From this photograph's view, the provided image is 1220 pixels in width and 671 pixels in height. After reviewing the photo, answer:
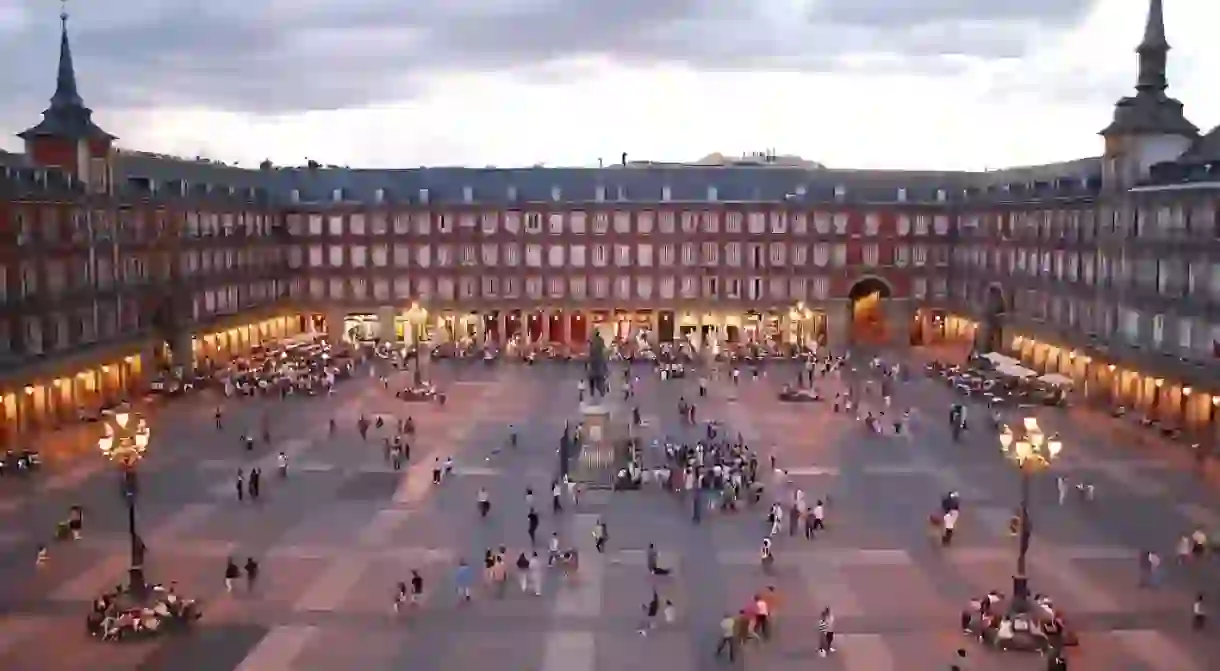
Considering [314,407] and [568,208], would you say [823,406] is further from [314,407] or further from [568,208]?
[568,208]

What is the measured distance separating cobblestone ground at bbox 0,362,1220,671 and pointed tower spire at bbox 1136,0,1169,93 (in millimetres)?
22147

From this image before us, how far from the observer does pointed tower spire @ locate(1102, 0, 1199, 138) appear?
69250 millimetres

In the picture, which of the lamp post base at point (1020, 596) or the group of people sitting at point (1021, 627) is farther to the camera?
the lamp post base at point (1020, 596)

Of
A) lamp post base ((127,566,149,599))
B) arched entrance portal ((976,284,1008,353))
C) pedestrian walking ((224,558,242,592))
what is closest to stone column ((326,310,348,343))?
arched entrance portal ((976,284,1008,353))

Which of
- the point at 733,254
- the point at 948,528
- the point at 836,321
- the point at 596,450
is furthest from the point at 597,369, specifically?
the point at 836,321

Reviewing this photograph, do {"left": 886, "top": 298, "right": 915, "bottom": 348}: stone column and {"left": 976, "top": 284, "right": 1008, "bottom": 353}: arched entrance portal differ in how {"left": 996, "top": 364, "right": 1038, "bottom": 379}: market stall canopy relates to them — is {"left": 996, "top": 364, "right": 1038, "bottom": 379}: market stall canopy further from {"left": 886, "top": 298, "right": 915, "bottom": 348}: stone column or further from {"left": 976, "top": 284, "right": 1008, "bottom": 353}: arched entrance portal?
{"left": 886, "top": 298, "right": 915, "bottom": 348}: stone column

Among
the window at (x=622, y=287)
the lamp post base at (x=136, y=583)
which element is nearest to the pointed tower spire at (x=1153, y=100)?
the window at (x=622, y=287)

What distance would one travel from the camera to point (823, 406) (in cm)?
7006

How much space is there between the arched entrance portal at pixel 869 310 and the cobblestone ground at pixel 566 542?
41.4 meters

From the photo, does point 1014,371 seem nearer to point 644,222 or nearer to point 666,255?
point 666,255

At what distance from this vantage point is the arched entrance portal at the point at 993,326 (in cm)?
9019

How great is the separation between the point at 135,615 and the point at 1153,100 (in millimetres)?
62623

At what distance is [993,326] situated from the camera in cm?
9075

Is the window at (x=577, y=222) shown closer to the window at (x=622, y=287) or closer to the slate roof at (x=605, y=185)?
the slate roof at (x=605, y=185)
